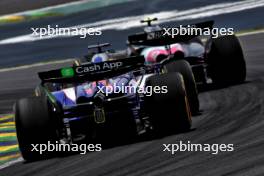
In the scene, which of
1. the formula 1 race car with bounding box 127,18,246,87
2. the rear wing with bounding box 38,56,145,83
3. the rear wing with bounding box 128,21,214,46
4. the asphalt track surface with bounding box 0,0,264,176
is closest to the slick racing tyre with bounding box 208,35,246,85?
the formula 1 race car with bounding box 127,18,246,87

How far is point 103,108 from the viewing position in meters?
10.6

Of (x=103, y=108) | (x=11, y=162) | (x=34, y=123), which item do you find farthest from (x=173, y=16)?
(x=34, y=123)

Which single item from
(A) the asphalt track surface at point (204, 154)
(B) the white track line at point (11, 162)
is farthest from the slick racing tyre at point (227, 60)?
(B) the white track line at point (11, 162)

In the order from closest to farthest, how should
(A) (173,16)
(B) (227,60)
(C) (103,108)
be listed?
(C) (103,108)
(B) (227,60)
(A) (173,16)

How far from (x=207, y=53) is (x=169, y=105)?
474 cm

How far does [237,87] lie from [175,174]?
6468mm

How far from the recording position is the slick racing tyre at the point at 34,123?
1030 cm

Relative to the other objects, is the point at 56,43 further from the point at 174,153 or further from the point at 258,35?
the point at 174,153

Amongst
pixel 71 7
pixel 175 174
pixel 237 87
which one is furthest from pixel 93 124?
pixel 71 7

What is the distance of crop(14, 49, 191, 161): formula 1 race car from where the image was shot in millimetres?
10359

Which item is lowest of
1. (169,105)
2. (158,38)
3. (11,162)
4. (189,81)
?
(11,162)

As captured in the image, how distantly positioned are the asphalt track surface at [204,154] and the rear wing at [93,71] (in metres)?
1.24

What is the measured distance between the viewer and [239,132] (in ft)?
33.2

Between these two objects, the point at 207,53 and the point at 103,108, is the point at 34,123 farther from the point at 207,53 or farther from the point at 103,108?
the point at 207,53
